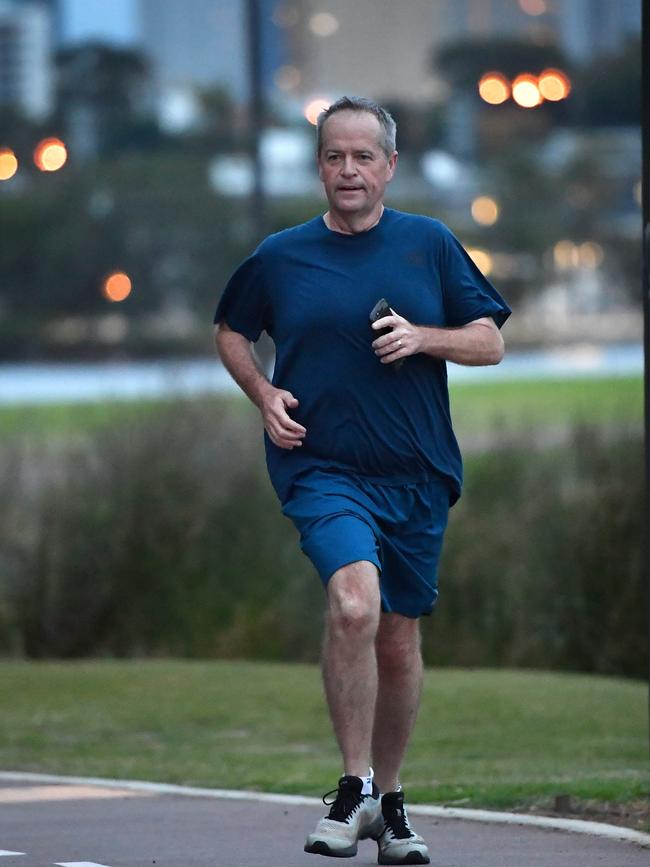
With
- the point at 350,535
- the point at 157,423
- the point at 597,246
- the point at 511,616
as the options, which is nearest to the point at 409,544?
the point at 350,535

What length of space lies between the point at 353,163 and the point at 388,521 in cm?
98

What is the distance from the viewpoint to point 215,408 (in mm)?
14523

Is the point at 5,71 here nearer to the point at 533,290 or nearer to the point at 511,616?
the point at 533,290

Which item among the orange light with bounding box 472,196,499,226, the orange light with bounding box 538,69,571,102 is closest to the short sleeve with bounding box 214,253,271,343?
the orange light with bounding box 538,69,571,102

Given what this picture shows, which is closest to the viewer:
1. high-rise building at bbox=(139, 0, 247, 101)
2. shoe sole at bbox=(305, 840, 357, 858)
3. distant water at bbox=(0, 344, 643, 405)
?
shoe sole at bbox=(305, 840, 357, 858)

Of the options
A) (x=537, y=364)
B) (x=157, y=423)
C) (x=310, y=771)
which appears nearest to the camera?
(x=310, y=771)

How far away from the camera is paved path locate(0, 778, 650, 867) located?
18.3ft

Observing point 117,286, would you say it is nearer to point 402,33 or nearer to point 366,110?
point 402,33

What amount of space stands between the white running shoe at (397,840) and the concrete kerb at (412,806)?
2.02 ft

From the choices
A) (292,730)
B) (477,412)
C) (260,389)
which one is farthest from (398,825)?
(477,412)

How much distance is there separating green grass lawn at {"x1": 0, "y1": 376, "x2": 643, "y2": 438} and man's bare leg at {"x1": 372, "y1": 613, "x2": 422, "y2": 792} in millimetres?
8002

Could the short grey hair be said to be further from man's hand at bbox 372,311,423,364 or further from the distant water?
the distant water

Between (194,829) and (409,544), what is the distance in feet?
4.12

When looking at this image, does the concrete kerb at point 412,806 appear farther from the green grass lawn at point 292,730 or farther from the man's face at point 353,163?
the man's face at point 353,163
